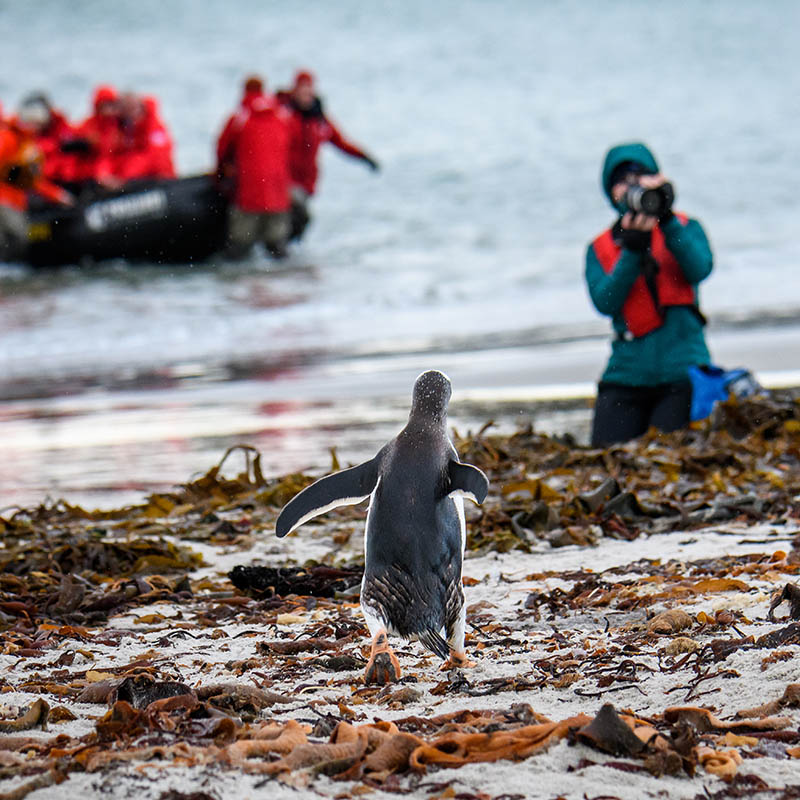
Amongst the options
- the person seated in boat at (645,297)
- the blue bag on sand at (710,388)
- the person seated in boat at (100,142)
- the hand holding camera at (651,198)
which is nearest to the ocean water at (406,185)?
the person seated in boat at (100,142)

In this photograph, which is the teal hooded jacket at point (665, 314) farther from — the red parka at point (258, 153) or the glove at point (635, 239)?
the red parka at point (258, 153)

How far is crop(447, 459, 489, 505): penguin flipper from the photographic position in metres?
2.88

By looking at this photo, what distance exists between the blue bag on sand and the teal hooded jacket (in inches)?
2.4

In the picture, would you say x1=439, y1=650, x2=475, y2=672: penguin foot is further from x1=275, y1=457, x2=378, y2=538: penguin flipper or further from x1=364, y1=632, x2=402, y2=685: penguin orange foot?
x1=275, y1=457, x2=378, y2=538: penguin flipper

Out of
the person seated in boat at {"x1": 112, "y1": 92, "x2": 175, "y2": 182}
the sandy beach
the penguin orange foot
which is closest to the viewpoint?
the sandy beach

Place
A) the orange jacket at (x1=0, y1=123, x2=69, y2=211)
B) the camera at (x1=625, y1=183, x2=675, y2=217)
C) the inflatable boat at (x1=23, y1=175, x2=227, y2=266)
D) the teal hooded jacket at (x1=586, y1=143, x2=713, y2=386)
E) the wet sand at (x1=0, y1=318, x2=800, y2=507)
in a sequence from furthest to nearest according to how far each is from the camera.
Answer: the inflatable boat at (x1=23, y1=175, x2=227, y2=266)
the orange jacket at (x1=0, y1=123, x2=69, y2=211)
the wet sand at (x1=0, y1=318, x2=800, y2=507)
the teal hooded jacket at (x1=586, y1=143, x2=713, y2=386)
the camera at (x1=625, y1=183, x2=675, y2=217)

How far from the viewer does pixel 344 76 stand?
180ft

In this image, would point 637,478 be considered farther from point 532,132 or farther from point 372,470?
point 532,132

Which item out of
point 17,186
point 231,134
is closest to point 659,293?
point 231,134

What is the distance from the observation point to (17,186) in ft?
58.0

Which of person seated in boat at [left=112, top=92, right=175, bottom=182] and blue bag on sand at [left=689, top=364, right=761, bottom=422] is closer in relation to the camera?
blue bag on sand at [left=689, top=364, right=761, bottom=422]

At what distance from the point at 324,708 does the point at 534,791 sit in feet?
2.16

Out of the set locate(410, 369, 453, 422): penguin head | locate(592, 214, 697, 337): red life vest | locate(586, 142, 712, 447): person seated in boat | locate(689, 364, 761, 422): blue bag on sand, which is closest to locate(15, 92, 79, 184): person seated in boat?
locate(586, 142, 712, 447): person seated in boat

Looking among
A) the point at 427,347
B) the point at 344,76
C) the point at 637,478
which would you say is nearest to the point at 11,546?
the point at 637,478
